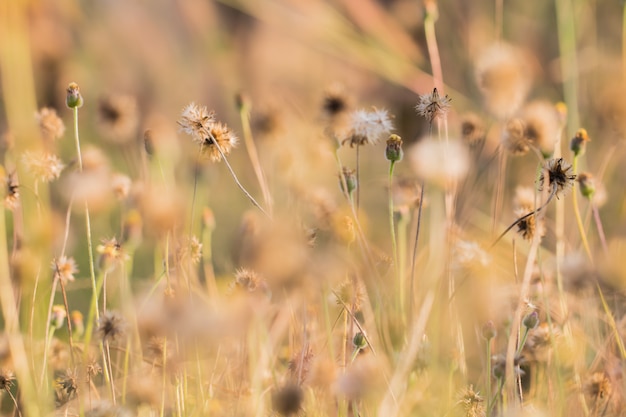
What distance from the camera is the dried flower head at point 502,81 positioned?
1098 millimetres

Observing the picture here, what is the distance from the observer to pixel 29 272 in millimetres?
838

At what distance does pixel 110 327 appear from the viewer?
79 centimetres

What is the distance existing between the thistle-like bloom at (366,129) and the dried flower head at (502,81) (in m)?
0.22

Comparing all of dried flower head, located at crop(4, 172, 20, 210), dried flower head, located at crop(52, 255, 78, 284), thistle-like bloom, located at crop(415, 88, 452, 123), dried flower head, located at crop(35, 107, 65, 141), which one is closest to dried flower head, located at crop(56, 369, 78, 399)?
dried flower head, located at crop(52, 255, 78, 284)

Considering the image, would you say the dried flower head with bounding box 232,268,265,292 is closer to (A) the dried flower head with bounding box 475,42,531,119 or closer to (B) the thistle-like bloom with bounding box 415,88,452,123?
(B) the thistle-like bloom with bounding box 415,88,452,123

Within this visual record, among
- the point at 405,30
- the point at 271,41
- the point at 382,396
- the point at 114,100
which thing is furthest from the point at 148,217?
the point at 271,41

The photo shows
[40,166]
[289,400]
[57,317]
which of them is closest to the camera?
[289,400]

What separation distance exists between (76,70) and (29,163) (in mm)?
1512

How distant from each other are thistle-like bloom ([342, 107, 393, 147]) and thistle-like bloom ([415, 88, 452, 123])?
8 cm

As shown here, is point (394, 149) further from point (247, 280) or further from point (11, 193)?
point (11, 193)

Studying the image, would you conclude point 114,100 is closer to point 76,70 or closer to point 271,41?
point 76,70

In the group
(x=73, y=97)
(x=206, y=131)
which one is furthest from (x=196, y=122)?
(x=73, y=97)

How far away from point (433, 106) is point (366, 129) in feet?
0.39

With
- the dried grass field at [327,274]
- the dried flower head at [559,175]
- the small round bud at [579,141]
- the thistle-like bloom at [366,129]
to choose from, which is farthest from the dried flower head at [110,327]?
the small round bud at [579,141]
